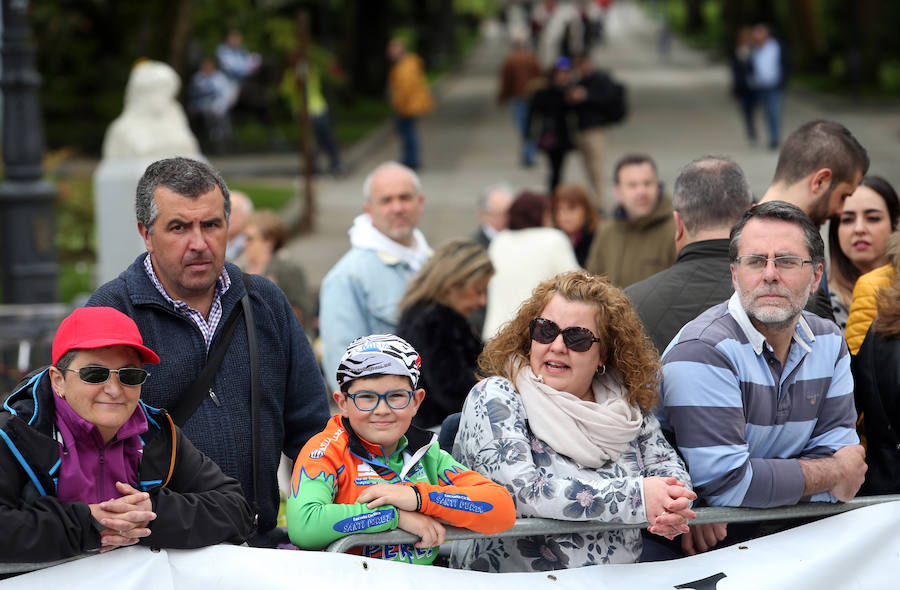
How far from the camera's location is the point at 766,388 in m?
3.85

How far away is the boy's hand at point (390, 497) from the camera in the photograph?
3.52 m

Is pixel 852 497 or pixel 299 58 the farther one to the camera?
pixel 299 58

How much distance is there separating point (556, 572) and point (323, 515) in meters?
0.74

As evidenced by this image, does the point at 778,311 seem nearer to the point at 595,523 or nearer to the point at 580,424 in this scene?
the point at 580,424

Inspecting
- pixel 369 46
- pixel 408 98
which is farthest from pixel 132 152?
pixel 369 46

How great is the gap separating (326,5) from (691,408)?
3370cm

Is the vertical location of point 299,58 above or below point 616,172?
above

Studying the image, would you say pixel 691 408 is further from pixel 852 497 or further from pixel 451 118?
pixel 451 118

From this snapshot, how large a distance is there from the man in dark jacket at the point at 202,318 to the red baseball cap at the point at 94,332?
473 millimetres

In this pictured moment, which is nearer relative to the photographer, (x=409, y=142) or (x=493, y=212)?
(x=493, y=212)

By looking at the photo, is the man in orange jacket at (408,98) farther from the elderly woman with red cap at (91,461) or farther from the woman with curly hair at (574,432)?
the elderly woman with red cap at (91,461)

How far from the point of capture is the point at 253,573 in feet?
11.3

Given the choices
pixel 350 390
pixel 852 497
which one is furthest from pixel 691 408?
pixel 350 390

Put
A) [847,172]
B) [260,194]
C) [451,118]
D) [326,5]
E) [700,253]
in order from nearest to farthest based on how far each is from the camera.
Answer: [700,253] → [847,172] → [260,194] → [451,118] → [326,5]
